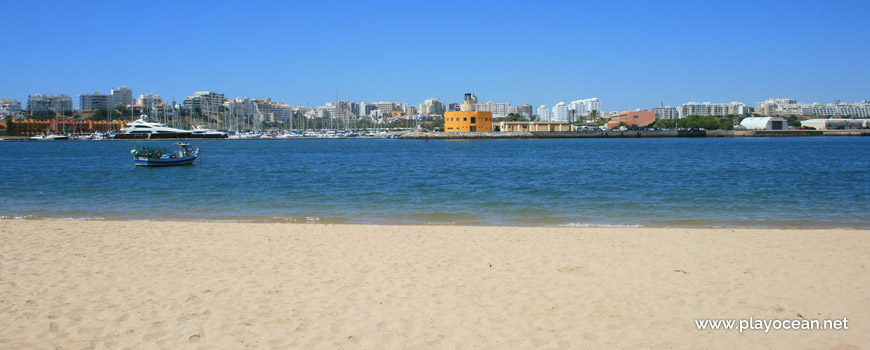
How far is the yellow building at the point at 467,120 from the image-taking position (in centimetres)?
11512

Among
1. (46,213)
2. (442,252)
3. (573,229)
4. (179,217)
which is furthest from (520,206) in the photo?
(46,213)

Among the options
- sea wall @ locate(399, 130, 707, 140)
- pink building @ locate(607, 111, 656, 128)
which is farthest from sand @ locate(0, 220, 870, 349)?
pink building @ locate(607, 111, 656, 128)

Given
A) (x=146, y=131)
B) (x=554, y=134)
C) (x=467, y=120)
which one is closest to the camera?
(x=467, y=120)

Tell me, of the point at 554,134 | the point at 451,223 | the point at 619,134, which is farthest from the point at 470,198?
the point at 619,134

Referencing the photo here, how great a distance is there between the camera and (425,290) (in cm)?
709

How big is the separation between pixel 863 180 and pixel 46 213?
32.1 metres

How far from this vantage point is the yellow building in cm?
11512

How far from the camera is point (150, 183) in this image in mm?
26766

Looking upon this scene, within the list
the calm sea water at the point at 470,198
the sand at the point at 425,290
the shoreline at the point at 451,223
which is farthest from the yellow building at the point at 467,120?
the sand at the point at 425,290

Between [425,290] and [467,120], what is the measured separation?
10901cm

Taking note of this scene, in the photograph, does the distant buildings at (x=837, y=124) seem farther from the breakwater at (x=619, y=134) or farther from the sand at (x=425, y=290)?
the sand at (x=425, y=290)

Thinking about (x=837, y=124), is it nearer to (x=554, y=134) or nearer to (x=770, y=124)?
(x=770, y=124)

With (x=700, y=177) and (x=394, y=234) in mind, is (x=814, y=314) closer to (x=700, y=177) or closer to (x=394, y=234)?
(x=394, y=234)

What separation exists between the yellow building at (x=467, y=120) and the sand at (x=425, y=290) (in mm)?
104414
